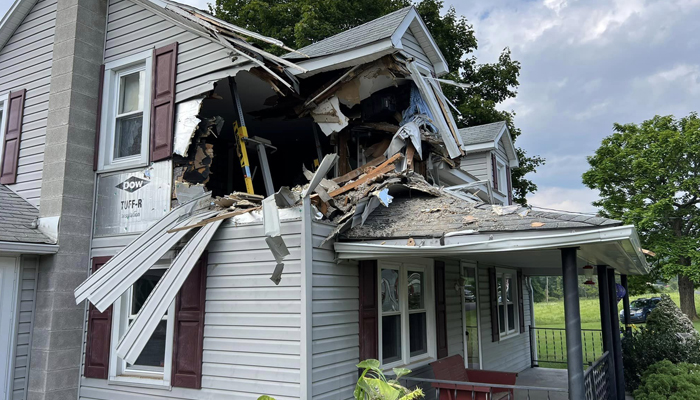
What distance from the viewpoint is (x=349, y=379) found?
17.7ft

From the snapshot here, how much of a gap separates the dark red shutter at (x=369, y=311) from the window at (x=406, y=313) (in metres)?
0.11

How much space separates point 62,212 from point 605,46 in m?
30.9

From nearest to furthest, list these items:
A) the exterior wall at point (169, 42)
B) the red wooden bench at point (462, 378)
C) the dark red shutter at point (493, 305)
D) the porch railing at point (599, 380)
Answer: the porch railing at point (599, 380) < the red wooden bench at point (462, 378) < the exterior wall at point (169, 42) < the dark red shutter at point (493, 305)

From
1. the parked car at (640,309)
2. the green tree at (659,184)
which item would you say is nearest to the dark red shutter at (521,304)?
the green tree at (659,184)

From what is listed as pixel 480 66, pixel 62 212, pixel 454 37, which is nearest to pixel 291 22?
pixel 454 37

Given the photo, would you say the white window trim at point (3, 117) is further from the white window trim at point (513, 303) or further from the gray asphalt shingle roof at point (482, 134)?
the gray asphalt shingle roof at point (482, 134)

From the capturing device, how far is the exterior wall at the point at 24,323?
6.26m

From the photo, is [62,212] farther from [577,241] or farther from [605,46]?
[605,46]

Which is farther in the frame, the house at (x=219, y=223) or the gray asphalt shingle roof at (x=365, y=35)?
the gray asphalt shingle roof at (x=365, y=35)

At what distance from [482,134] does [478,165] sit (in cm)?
116

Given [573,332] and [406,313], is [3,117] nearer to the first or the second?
[406,313]

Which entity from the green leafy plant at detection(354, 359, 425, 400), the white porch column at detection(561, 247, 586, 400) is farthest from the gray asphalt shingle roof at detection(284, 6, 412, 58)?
the green leafy plant at detection(354, 359, 425, 400)

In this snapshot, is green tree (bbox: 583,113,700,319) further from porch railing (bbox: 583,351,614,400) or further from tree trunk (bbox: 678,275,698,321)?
porch railing (bbox: 583,351,614,400)

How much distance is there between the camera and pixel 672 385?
7.76 metres
